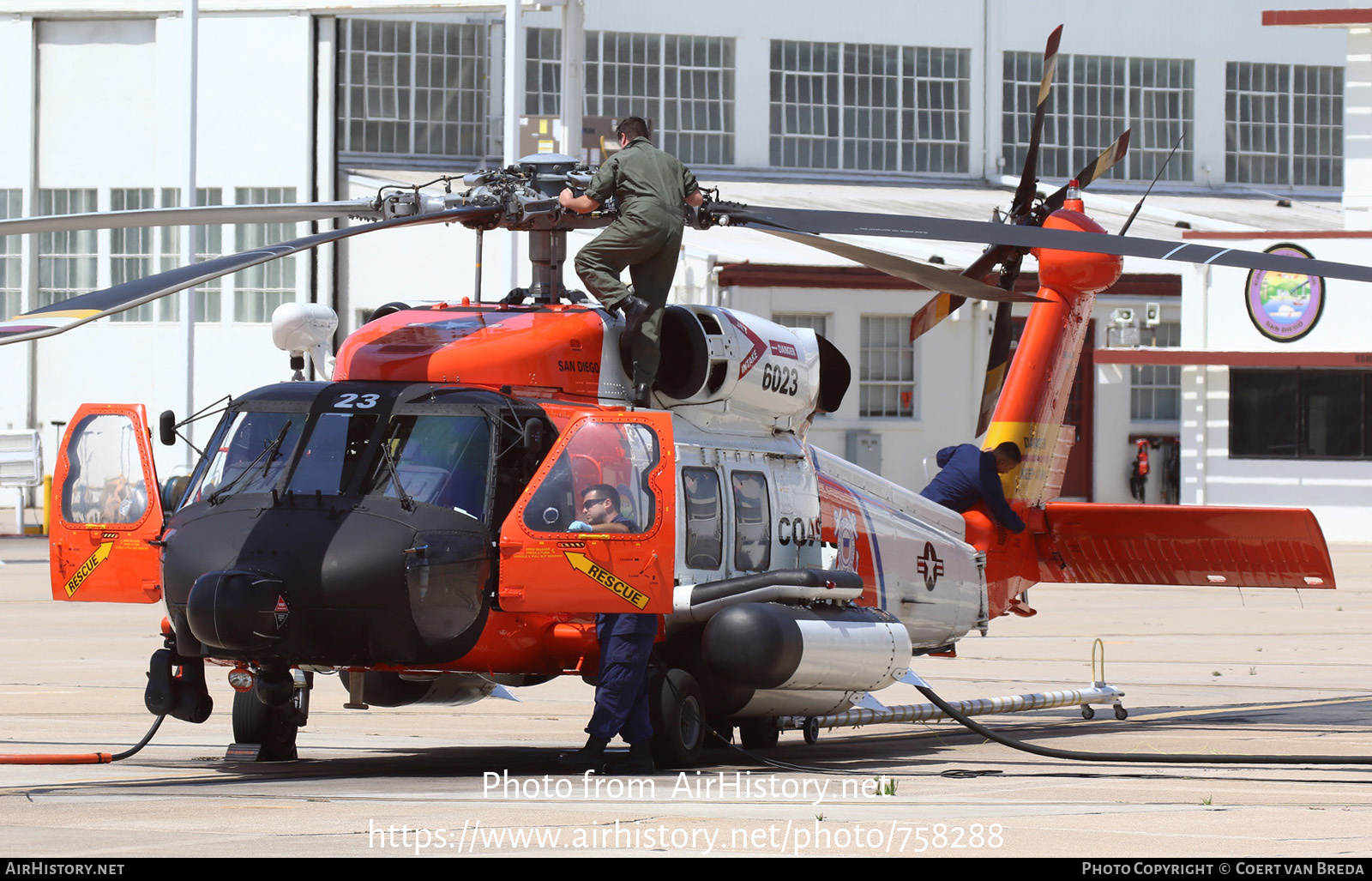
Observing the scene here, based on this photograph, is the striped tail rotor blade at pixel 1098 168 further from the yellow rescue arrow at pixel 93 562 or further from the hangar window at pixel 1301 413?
the hangar window at pixel 1301 413

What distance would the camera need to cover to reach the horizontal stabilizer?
13.2m

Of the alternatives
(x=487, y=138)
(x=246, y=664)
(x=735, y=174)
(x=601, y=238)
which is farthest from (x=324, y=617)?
(x=735, y=174)

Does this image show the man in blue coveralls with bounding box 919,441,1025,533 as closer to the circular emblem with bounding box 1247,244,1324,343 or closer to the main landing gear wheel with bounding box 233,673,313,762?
the main landing gear wheel with bounding box 233,673,313,762

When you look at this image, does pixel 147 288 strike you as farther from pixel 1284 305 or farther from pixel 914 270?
pixel 1284 305

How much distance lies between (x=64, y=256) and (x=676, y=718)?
A: 96.5ft

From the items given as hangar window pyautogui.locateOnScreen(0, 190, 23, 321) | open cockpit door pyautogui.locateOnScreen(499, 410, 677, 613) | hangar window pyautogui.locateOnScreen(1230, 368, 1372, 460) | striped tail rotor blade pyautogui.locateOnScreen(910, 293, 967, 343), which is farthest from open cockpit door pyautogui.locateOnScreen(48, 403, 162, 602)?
hangar window pyautogui.locateOnScreen(1230, 368, 1372, 460)

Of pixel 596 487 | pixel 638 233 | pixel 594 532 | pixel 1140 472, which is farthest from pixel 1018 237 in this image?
pixel 1140 472

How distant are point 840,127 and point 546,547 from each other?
34581 mm

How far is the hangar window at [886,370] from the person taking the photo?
35938 mm

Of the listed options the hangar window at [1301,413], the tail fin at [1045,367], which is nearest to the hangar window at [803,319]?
the hangar window at [1301,413]

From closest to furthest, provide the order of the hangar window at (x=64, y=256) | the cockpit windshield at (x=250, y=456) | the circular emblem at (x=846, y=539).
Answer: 1. the cockpit windshield at (x=250, y=456)
2. the circular emblem at (x=846, y=539)
3. the hangar window at (x=64, y=256)

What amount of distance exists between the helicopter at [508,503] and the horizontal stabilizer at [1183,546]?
1.97 m

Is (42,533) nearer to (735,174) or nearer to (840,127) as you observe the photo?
(735,174)

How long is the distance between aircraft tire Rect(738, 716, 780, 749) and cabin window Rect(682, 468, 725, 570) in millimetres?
1052
